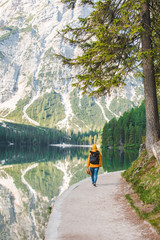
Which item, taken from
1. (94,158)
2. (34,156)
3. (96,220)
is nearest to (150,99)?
(94,158)

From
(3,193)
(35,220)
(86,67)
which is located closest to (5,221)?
(35,220)

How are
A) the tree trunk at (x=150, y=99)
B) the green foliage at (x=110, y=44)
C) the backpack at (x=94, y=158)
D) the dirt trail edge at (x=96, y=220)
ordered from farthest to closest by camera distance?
1. the backpack at (x=94, y=158)
2. the tree trunk at (x=150, y=99)
3. the green foliage at (x=110, y=44)
4. the dirt trail edge at (x=96, y=220)

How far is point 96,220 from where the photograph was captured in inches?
363

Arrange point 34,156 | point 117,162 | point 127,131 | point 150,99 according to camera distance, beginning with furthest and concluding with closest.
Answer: point 127,131 < point 34,156 < point 117,162 < point 150,99

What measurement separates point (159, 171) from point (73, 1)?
1290 centimetres

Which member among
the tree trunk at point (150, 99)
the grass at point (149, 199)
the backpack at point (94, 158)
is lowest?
the grass at point (149, 199)

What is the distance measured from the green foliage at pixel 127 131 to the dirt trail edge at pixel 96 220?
96893mm

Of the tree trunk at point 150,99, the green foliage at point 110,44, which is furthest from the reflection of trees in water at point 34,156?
the tree trunk at point 150,99

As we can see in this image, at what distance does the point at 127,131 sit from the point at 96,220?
105120mm

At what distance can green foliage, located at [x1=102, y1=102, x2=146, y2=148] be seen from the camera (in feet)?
358

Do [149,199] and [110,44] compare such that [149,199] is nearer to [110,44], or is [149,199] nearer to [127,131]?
[110,44]

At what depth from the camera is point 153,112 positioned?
14.7m

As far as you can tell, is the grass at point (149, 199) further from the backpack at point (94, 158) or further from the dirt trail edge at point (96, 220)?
the backpack at point (94, 158)

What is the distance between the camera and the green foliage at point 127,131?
358 ft
